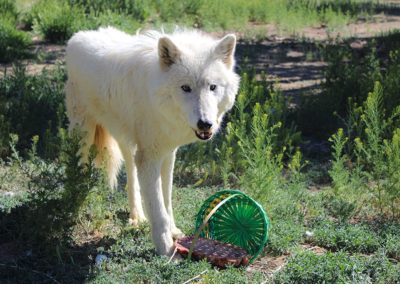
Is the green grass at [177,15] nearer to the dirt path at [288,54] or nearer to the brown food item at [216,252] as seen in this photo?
the dirt path at [288,54]

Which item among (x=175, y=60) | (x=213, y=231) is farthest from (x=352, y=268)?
(x=175, y=60)

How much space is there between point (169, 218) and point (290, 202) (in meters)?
1.27

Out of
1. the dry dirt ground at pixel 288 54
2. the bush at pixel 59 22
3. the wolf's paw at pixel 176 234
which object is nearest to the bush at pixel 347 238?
the wolf's paw at pixel 176 234

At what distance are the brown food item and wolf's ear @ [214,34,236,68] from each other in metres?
1.39

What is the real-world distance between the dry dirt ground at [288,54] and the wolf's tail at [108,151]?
3.83 meters

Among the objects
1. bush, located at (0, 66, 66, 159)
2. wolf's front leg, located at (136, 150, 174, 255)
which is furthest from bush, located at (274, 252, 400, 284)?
bush, located at (0, 66, 66, 159)

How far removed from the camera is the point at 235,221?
5258mm

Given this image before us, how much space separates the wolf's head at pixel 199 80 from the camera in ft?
14.6

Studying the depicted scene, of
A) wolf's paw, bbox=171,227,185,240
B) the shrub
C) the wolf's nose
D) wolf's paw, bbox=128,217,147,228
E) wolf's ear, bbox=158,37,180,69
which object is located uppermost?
wolf's ear, bbox=158,37,180,69

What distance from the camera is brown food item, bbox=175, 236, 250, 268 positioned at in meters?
4.75

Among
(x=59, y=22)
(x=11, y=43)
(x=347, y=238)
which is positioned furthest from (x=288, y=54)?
(x=347, y=238)

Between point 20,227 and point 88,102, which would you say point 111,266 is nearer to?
point 20,227

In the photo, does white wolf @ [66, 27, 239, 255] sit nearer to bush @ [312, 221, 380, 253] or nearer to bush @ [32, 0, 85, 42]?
bush @ [312, 221, 380, 253]

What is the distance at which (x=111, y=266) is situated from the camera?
4.81 meters
